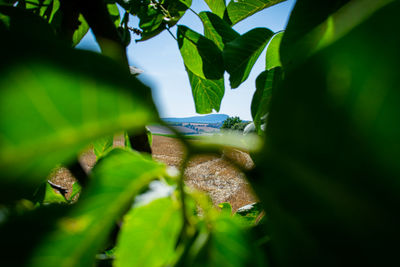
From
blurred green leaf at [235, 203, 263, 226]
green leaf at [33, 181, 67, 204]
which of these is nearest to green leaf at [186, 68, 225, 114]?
blurred green leaf at [235, 203, 263, 226]

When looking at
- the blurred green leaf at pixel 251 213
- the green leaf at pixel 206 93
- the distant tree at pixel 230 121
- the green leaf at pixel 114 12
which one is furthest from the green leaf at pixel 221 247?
the distant tree at pixel 230 121

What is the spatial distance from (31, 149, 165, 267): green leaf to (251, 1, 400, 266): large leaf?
99 mm

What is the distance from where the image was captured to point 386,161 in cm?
10

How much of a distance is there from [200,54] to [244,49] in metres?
0.14

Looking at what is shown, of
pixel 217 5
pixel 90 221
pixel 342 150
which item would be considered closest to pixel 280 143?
pixel 342 150

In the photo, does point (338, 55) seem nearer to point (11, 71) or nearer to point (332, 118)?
point (332, 118)

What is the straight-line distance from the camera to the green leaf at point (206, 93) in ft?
2.33

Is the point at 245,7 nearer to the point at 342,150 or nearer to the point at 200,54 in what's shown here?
the point at 200,54

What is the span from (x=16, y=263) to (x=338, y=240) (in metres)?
0.18

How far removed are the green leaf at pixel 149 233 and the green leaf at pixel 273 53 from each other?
45cm

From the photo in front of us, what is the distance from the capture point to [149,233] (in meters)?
0.19

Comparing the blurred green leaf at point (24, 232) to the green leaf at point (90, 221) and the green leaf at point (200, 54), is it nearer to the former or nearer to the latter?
the green leaf at point (90, 221)

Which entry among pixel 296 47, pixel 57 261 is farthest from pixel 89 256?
pixel 296 47

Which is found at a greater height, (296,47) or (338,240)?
(296,47)
